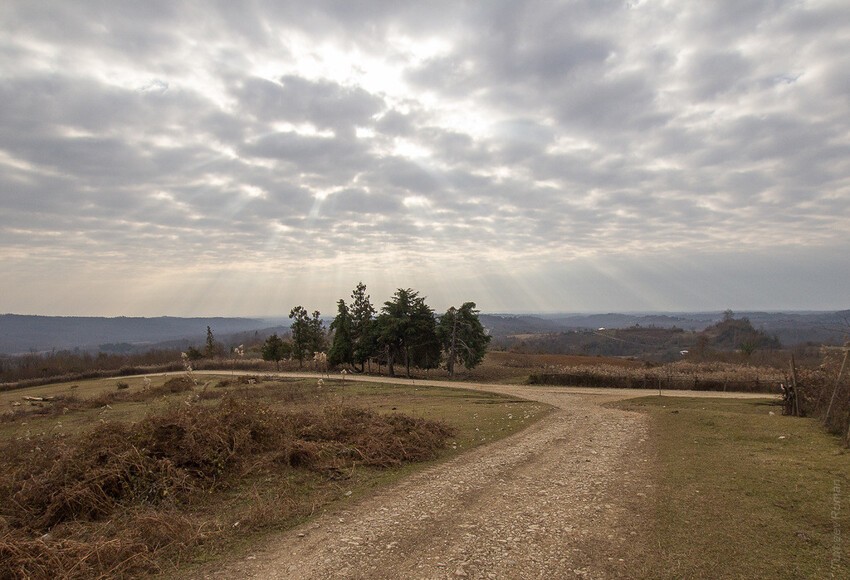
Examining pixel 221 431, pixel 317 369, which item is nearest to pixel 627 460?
pixel 221 431

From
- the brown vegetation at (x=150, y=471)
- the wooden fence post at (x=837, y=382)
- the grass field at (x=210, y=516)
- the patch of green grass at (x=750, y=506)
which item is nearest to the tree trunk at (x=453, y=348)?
the grass field at (x=210, y=516)

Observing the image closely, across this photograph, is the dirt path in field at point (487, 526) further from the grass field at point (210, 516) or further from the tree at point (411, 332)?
the tree at point (411, 332)

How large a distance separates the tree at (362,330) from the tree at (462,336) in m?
7.64

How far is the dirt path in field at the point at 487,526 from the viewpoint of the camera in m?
6.25

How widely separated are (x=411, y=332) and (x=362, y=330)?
270 inches

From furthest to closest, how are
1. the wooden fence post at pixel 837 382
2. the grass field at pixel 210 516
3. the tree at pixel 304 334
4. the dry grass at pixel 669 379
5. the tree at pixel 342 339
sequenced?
the tree at pixel 304 334 < the tree at pixel 342 339 < the dry grass at pixel 669 379 < the wooden fence post at pixel 837 382 < the grass field at pixel 210 516

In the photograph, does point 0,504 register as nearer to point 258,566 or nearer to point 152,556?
point 152,556

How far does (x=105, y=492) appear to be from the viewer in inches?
339

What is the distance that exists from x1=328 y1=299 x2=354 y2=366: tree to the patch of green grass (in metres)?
37.7

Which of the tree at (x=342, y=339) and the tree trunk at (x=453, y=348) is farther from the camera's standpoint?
the tree at (x=342, y=339)

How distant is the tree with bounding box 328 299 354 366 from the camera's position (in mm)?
48750

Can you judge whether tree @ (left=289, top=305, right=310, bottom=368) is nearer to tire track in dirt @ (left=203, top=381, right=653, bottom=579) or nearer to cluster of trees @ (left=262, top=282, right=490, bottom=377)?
cluster of trees @ (left=262, top=282, right=490, bottom=377)

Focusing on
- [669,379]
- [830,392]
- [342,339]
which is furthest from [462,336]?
[830,392]

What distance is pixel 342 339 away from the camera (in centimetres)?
4884
